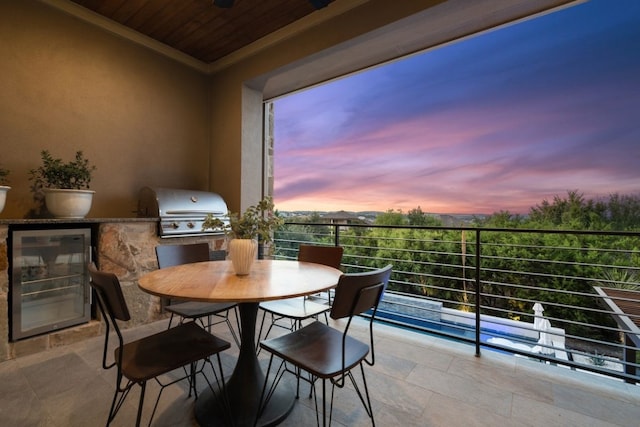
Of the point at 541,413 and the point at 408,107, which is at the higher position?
the point at 408,107

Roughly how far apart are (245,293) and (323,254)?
108cm

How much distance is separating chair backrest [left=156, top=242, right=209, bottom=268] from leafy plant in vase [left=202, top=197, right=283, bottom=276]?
0.72m

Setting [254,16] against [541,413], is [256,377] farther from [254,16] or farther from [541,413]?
[254,16]

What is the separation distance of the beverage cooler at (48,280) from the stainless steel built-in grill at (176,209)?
1.93 ft

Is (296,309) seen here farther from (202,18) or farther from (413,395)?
(202,18)

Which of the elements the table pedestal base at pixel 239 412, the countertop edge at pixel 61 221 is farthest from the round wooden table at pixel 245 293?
the countertop edge at pixel 61 221

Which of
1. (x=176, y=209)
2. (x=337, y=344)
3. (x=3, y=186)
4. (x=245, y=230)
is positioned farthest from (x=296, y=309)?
(x=3, y=186)

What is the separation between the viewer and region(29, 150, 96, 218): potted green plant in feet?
7.68

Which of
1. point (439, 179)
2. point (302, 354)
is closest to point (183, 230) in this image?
point (302, 354)

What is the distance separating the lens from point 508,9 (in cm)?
229

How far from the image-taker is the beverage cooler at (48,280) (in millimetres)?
2139

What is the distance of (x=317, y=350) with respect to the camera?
52.6 inches

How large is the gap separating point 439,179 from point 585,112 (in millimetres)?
2438

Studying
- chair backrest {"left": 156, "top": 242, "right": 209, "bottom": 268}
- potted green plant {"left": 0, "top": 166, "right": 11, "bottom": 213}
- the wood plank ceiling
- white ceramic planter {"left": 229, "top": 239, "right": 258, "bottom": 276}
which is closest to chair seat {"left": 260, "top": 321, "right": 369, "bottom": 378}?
white ceramic planter {"left": 229, "top": 239, "right": 258, "bottom": 276}
